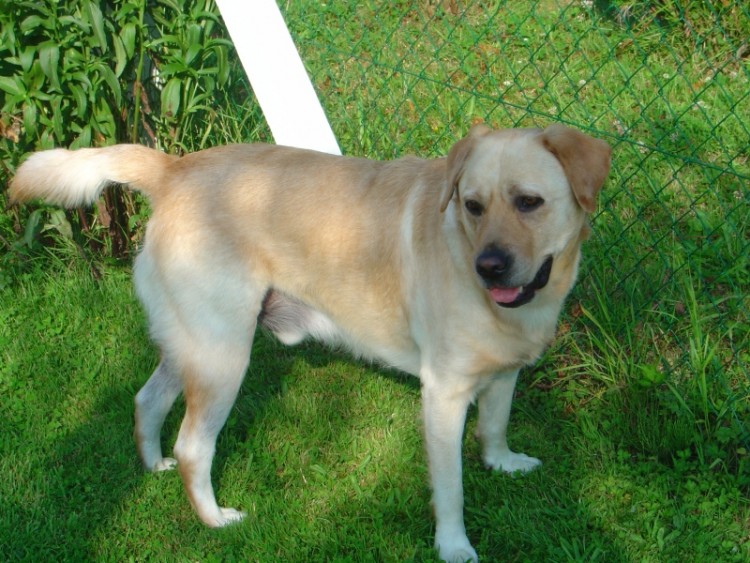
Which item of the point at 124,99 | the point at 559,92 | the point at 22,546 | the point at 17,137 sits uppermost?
the point at 559,92

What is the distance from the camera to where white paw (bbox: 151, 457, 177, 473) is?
11.1ft

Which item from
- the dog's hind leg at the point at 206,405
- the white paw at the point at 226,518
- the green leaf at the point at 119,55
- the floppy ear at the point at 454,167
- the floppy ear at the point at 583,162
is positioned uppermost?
the floppy ear at the point at 583,162

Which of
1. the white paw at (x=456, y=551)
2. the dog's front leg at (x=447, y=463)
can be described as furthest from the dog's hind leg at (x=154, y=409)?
the white paw at (x=456, y=551)

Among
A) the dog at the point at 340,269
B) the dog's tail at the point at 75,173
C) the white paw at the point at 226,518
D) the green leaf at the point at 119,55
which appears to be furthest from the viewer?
the green leaf at the point at 119,55

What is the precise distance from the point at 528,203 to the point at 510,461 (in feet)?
4.11

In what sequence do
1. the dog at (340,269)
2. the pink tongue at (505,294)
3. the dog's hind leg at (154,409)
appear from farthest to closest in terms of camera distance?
1. the dog's hind leg at (154,409)
2. the dog at (340,269)
3. the pink tongue at (505,294)

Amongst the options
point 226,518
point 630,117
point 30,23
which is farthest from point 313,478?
point 630,117

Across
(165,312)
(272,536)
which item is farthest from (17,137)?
(272,536)

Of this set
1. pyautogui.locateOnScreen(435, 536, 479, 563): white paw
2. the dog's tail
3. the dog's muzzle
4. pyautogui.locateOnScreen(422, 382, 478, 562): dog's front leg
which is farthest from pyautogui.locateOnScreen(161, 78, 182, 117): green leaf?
pyautogui.locateOnScreen(435, 536, 479, 563): white paw

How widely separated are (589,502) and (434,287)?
1045mm

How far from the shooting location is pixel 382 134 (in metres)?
4.81

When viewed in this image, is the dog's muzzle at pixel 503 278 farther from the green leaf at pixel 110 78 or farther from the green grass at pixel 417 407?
the green leaf at pixel 110 78

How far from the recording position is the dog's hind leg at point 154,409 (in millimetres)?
3344

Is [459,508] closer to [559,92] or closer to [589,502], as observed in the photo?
[589,502]
